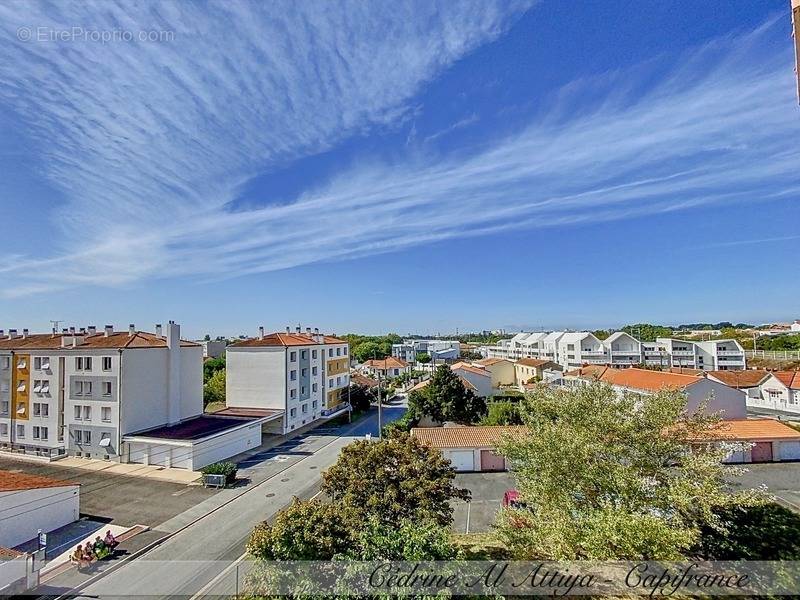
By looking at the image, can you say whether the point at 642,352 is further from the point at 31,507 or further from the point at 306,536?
the point at 31,507

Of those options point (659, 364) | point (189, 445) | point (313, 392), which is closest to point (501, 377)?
point (659, 364)

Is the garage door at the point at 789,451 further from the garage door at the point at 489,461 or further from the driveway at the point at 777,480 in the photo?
the garage door at the point at 489,461

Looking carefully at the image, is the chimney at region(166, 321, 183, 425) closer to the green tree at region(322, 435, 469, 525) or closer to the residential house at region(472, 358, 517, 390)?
the green tree at region(322, 435, 469, 525)

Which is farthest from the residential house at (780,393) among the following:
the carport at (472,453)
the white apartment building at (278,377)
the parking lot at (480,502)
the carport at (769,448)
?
the white apartment building at (278,377)

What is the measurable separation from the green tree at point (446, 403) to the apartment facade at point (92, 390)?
18.5 meters

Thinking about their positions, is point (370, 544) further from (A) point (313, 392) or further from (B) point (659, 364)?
(B) point (659, 364)

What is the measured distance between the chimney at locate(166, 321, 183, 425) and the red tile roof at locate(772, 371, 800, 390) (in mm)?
59190

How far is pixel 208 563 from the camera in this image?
15.6m

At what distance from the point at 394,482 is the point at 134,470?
839 inches

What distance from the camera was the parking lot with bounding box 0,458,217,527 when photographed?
19953 millimetres

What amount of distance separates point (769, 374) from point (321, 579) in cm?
5813

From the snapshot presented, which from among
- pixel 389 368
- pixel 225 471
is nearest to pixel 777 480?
pixel 225 471

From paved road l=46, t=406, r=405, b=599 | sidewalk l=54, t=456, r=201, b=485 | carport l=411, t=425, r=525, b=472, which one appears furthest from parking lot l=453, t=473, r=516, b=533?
sidewalk l=54, t=456, r=201, b=485

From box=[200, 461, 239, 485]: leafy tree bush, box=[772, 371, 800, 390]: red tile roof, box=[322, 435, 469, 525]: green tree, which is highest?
box=[322, 435, 469, 525]: green tree
